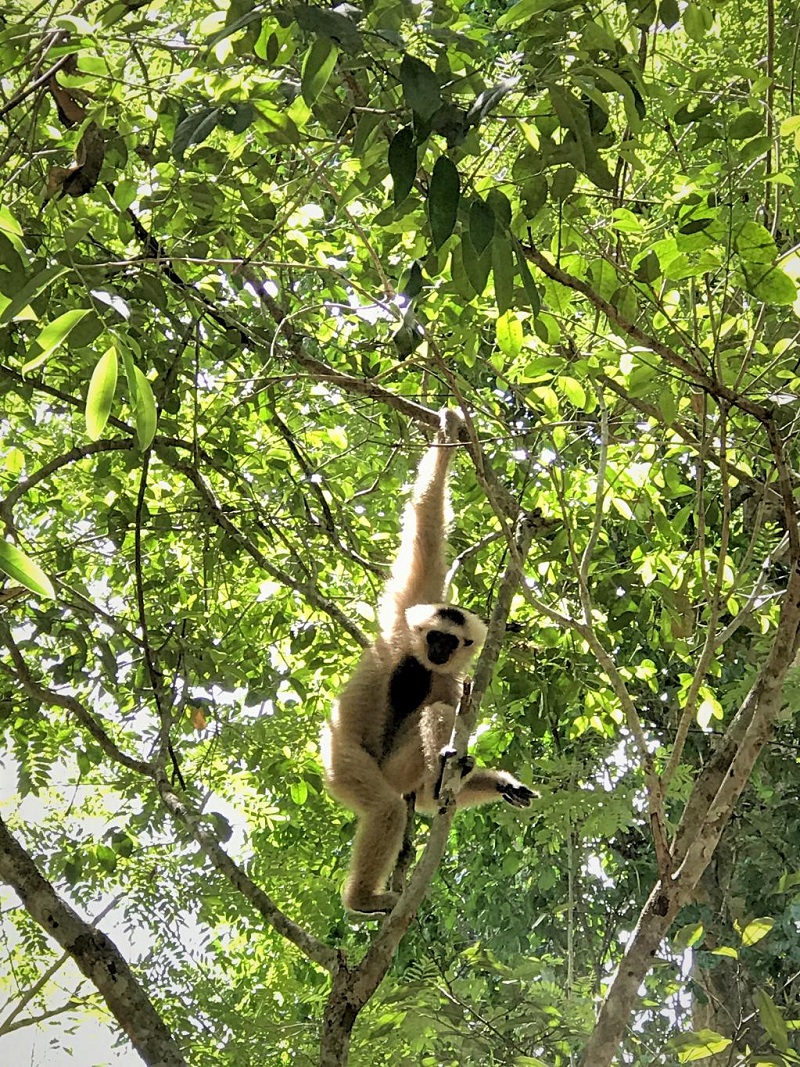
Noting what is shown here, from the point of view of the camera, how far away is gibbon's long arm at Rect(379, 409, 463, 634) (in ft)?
14.4

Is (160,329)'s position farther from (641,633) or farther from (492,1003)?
(492,1003)

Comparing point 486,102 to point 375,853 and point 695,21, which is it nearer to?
point 695,21

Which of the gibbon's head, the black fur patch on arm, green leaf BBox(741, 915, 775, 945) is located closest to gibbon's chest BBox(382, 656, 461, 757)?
the black fur patch on arm

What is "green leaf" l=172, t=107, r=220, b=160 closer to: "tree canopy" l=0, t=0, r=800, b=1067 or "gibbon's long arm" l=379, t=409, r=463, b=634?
"tree canopy" l=0, t=0, r=800, b=1067

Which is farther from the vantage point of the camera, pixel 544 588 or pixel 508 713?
pixel 508 713

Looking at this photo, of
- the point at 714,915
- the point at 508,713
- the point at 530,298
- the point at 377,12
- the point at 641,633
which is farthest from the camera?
the point at 714,915

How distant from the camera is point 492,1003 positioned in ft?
13.9

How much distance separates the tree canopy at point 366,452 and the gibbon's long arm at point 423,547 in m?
0.15

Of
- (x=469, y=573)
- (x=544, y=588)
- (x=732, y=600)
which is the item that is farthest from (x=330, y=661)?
(x=732, y=600)

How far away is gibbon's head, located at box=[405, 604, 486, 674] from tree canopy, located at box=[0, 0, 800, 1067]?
0.62ft

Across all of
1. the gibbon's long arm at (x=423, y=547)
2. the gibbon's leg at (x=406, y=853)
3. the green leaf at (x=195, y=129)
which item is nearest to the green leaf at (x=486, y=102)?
the green leaf at (x=195, y=129)

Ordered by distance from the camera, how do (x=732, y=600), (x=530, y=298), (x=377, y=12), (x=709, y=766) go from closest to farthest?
(x=530, y=298)
(x=377, y=12)
(x=709, y=766)
(x=732, y=600)

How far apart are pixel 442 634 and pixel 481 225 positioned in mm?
3098

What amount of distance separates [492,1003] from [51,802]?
2.79 metres
